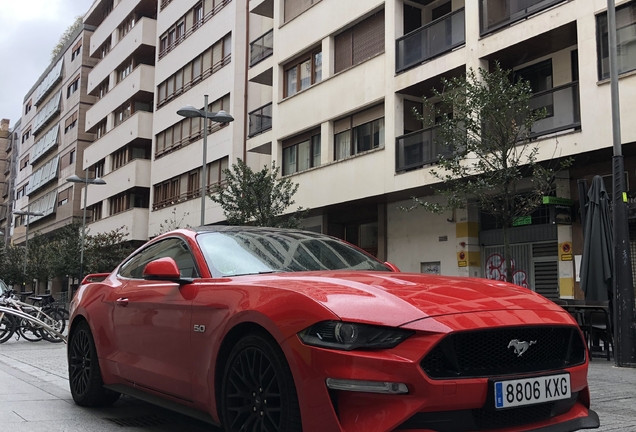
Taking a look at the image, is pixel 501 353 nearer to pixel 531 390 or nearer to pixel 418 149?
pixel 531 390

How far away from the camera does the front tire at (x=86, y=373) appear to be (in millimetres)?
5852

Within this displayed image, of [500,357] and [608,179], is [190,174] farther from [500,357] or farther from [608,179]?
[500,357]

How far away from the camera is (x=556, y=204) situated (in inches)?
664

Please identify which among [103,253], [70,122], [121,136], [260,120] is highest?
[70,122]

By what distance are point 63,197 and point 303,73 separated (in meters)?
36.2

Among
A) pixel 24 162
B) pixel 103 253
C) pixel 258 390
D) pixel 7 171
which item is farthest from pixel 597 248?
pixel 7 171

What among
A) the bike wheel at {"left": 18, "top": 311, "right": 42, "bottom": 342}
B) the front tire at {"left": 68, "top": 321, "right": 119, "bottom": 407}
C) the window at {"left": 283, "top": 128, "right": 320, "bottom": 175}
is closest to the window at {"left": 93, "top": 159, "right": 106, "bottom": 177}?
the window at {"left": 283, "top": 128, "right": 320, "bottom": 175}

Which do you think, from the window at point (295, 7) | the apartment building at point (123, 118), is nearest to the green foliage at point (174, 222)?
the apartment building at point (123, 118)

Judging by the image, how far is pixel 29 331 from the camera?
51.5 feet

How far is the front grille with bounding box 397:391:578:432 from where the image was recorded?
3.21 metres

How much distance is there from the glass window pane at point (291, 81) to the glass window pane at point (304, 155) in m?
2.16

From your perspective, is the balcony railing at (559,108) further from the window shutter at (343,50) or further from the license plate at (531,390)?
the license plate at (531,390)

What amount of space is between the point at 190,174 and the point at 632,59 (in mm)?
24449

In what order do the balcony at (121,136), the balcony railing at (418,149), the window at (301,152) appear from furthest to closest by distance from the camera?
the balcony at (121,136), the window at (301,152), the balcony railing at (418,149)
